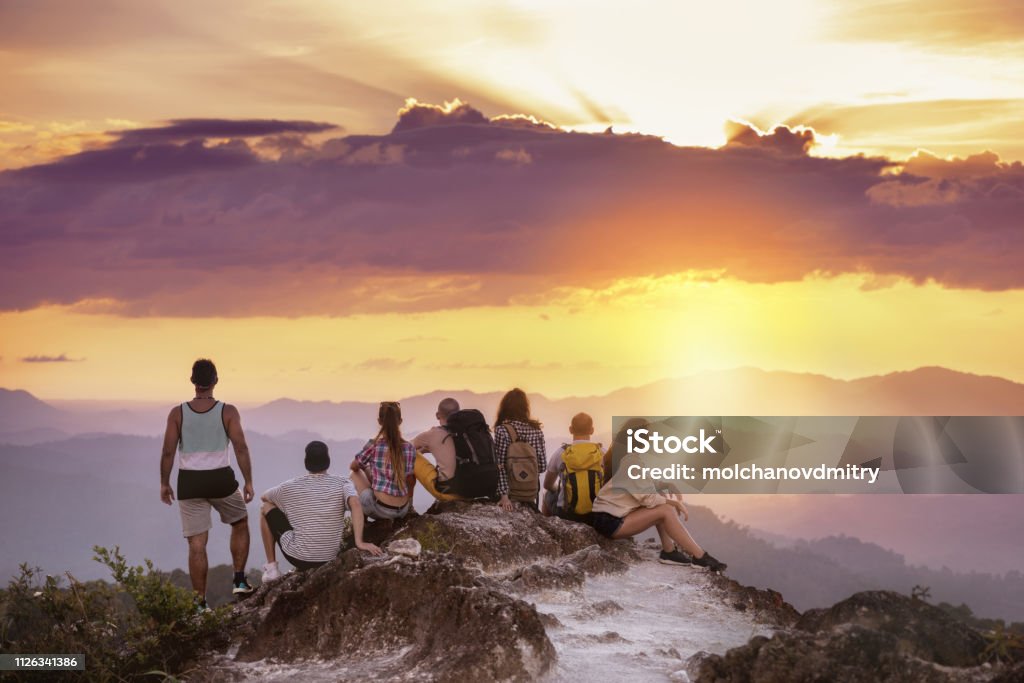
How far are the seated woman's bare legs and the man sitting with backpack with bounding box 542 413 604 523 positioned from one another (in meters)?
0.86

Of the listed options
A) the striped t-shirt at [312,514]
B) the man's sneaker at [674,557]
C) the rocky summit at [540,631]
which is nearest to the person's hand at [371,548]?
the rocky summit at [540,631]

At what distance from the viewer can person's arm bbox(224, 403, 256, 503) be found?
13.3 meters

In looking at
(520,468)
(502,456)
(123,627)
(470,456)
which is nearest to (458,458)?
(470,456)

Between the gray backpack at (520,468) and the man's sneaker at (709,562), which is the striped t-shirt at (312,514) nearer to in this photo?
the gray backpack at (520,468)

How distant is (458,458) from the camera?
1631 centimetres

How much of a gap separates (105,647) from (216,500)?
2.17 meters

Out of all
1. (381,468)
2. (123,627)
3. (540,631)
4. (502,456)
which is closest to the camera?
(540,631)

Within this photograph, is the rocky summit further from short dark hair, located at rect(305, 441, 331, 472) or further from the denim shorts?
short dark hair, located at rect(305, 441, 331, 472)

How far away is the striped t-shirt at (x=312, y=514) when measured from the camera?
43.4 feet

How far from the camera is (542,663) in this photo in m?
10.2

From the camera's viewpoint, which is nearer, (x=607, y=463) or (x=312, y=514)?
(x=312, y=514)

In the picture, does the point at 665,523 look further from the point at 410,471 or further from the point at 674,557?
the point at 410,471

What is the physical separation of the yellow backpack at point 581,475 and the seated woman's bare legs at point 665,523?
83cm

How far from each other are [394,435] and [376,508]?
89 centimetres
